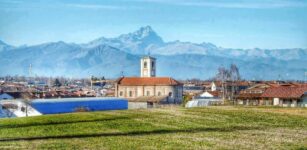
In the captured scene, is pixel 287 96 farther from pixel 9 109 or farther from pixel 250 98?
pixel 9 109

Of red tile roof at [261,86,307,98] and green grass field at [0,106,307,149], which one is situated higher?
red tile roof at [261,86,307,98]

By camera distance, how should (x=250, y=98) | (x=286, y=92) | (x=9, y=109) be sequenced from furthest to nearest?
(x=250, y=98), (x=286, y=92), (x=9, y=109)

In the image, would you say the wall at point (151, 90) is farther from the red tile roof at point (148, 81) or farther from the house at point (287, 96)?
the house at point (287, 96)

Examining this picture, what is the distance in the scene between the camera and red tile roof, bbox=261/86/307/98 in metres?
99.0

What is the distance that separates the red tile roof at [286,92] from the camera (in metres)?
99.0

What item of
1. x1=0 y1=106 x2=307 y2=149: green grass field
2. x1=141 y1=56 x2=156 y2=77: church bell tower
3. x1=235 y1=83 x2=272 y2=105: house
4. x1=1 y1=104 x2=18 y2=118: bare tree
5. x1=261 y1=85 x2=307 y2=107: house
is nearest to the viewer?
x1=0 y1=106 x2=307 y2=149: green grass field

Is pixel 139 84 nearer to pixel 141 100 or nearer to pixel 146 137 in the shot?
pixel 141 100

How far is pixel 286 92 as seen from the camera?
4001 inches

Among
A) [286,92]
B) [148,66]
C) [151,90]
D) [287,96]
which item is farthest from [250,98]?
[148,66]

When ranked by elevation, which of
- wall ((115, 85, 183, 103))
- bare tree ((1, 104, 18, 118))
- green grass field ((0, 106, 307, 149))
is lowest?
green grass field ((0, 106, 307, 149))

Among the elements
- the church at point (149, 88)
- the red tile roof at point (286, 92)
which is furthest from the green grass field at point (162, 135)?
the church at point (149, 88)

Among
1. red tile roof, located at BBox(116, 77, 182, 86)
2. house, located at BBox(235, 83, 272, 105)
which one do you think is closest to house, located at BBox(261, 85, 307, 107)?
house, located at BBox(235, 83, 272, 105)

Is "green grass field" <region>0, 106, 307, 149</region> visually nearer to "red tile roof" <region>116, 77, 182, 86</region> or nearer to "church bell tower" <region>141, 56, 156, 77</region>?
"red tile roof" <region>116, 77, 182, 86</region>

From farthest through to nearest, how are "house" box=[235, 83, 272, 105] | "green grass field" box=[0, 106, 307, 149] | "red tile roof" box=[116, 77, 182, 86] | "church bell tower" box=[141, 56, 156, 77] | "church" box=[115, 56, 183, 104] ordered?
"church bell tower" box=[141, 56, 156, 77] < "red tile roof" box=[116, 77, 182, 86] < "church" box=[115, 56, 183, 104] < "house" box=[235, 83, 272, 105] < "green grass field" box=[0, 106, 307, 149]
